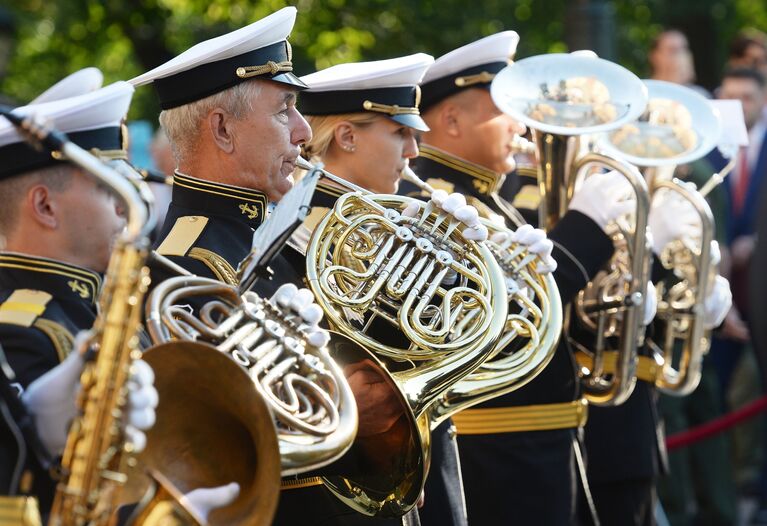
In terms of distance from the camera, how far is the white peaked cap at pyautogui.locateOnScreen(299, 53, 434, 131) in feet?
15.0

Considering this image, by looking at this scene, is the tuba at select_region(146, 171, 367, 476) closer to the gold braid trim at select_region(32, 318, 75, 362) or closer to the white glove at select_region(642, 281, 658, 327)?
the gold braid trim at select_region(32, 318, 75, 362)

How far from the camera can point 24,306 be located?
124 inches

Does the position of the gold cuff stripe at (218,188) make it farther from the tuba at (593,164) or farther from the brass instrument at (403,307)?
the tuba at (593,164)

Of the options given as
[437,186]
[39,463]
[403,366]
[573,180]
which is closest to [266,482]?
[39,463]

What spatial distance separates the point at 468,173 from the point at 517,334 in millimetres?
1185

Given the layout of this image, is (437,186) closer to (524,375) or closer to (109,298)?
(524,375)

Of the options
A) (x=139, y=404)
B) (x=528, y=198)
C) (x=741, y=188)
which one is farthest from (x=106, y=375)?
(x=741, y=188)

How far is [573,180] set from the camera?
5.45m

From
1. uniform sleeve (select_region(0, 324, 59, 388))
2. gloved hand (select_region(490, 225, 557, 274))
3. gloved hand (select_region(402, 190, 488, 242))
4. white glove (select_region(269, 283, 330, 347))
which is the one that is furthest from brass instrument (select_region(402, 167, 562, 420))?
uniform sleeve (select_region(0, 324, 59, 388))

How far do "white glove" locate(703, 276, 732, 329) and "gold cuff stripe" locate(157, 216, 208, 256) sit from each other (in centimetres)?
294

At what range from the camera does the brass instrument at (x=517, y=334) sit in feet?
13.2

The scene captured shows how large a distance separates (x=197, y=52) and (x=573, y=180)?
200 centimetres

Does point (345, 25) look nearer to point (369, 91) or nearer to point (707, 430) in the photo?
point (707, 430)

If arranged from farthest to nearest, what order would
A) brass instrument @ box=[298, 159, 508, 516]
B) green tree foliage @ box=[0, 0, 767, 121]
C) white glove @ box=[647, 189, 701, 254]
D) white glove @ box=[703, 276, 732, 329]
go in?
green tree foliage @ box=[0, 0, 767, 121], white glove @ box=[703, 276, 732, 329], white glove @ box=[647, 189, 701, 254], brass instrument @ box=[298, 159, 508, 516]
